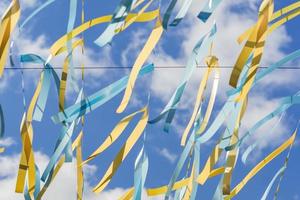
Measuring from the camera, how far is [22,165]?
83.8 inches

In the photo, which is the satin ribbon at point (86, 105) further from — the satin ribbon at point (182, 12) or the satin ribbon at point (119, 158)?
the satin ribbon at point (182, 12)

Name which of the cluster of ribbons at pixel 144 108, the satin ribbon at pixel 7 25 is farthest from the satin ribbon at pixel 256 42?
the satin ribbon at pixel 7 25

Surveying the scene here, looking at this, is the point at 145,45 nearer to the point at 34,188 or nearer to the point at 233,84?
the point at 233,84

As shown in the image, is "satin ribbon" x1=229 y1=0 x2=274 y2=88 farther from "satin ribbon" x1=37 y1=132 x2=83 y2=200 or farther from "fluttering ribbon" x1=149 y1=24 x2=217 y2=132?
"satin ribbon" x1=37 y1=132 x2=83 y2=200

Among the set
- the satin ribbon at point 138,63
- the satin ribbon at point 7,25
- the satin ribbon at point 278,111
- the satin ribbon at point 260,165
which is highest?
the satin ribbon at point 7,25

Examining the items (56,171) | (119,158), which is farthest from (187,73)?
(56,171)

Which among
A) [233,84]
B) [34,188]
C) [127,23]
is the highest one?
[127,23]

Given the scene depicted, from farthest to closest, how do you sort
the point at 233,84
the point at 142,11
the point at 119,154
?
1. the point at 142,11
2. the point at 119,154
3. the point at 233,84

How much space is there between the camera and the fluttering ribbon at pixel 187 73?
212 centimetres

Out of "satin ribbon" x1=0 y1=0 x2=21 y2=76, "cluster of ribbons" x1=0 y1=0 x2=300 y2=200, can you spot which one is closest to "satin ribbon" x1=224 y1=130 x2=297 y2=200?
"cluster of ribbons" x1=0 y1=0 x2=300 y2=200

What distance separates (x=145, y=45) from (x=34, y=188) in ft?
1.97

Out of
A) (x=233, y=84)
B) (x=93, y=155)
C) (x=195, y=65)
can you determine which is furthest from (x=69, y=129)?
(x=233, y=84)

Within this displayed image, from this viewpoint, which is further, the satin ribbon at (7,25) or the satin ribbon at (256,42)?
the satin ribbon at (7,25)

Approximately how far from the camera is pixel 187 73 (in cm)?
216
